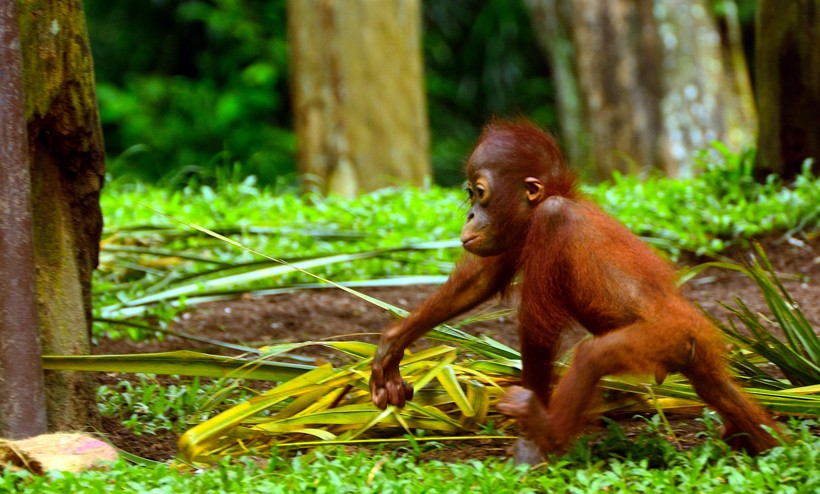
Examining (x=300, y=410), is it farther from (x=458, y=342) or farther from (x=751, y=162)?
(x=751, y=162)

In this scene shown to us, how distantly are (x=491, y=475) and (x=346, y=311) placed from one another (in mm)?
2269

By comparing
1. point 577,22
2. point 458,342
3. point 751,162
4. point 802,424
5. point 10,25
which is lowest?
point 802,424

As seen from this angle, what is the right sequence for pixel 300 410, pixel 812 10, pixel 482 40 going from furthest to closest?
pixel 482 40 → pixel 812 10 → pixel 300 410

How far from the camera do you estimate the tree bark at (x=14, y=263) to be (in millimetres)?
2885

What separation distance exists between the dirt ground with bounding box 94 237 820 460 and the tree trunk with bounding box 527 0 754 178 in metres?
4.86

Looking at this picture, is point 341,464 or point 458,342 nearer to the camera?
point 341,464

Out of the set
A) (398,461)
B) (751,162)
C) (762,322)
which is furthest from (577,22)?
(398,461)

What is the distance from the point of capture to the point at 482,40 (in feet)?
47.6

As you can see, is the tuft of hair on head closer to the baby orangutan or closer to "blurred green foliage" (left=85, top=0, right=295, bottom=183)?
the baby orangutan

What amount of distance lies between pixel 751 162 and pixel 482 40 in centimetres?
873

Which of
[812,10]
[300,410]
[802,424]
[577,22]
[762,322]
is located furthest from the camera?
[577,22]

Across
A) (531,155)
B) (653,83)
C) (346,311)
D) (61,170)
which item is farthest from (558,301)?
(653,83)

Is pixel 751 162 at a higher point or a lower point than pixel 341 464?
higher

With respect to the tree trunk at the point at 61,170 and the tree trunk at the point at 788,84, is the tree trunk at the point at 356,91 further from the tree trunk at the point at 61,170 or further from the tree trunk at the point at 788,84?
the tree trunk at the point at 61,170
